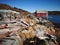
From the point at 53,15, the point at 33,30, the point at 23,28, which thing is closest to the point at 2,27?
the point at 23,28

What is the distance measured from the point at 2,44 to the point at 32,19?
0.97 m

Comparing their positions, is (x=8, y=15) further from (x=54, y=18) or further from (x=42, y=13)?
(x=54, y=18)

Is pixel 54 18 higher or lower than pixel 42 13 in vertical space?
lower

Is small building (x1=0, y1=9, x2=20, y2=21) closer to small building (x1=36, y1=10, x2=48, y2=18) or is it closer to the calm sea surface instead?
small building (x1=36, y1=10, x2=48, y2=18)

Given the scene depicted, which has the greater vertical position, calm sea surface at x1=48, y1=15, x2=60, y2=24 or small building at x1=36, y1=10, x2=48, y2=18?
small building at x1=36, y1=10, x2=48, y2=18

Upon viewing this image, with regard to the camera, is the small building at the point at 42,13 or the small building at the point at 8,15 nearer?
the small building at the point at 8,15

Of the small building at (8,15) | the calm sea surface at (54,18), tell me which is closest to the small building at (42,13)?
the calm sea surface at (54,18)

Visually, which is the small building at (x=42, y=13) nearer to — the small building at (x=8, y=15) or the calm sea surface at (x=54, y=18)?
the calm sea surface at (x=54, y=18)

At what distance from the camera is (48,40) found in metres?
2.44

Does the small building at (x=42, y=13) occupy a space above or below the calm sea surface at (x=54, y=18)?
above

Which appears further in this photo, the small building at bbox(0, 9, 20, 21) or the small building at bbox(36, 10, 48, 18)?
the small building at bbox(36, 10, 48, 18)

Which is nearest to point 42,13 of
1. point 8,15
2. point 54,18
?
point 54,18

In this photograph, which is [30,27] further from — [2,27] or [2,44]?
[2,44]

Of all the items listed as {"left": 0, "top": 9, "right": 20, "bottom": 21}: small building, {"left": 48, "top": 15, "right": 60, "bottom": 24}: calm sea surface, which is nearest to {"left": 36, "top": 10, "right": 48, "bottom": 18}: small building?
{"left": 48, "top": 15, "right": 60, "bottom": 24}: calm sea surface
